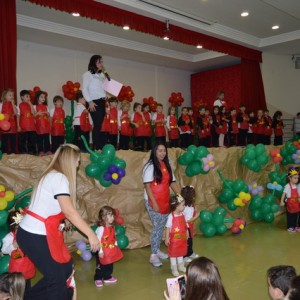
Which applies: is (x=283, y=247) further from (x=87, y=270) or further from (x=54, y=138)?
(x=54, y=138)

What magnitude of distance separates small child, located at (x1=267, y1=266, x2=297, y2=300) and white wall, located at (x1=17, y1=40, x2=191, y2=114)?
7.78 m

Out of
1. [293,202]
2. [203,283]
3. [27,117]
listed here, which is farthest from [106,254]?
[27,117]

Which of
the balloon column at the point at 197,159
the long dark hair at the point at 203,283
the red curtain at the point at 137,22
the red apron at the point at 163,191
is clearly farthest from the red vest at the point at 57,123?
the long dark hair at the point at 203,283

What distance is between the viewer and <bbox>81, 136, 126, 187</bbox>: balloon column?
13.3ft

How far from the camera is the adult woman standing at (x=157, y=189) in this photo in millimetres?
3795

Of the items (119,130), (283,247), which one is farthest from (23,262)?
(119,130)

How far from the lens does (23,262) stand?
9.59 ft

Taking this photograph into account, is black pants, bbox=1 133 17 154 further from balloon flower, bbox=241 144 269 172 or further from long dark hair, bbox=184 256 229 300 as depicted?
long dark hair, bbox=184 256 229 300

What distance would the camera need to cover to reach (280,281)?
1829 mm

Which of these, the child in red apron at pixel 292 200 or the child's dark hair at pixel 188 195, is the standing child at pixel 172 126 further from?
the child's dark hair at pixel 188 195

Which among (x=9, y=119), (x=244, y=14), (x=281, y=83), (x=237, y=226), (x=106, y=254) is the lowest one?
(x=237, y=226)

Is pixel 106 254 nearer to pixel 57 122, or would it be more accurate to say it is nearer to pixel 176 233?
pixel 176 233

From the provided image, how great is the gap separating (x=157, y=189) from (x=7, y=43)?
3.51 m

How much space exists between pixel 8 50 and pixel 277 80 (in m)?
8.27
